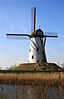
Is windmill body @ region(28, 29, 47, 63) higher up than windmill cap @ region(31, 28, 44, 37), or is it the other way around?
windmill cap @ region(31, 28, 44, 37)

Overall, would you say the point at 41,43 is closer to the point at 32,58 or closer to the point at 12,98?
the point at 32,58

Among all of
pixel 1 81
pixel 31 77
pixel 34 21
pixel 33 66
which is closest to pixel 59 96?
pixel 31 77

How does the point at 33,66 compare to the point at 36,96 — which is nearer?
the point at 36,96

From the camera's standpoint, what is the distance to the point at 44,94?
5281 millimetres

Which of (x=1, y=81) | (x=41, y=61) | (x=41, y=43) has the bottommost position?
(x=1, y=81)

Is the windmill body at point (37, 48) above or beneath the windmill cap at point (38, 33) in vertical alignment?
beneath

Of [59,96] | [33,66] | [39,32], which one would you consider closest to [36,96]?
[59,96]

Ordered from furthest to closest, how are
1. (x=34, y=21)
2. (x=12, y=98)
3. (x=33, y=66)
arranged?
(x=34, y=21), (x=33, y=66), (x=12, y=98)

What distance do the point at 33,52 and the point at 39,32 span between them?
3284 mm

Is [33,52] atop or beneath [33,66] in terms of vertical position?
atop

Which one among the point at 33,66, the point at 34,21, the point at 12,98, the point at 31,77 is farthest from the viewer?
the point at 34,21

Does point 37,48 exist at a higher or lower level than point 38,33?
lower

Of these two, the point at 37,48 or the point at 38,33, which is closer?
the point at 37,48

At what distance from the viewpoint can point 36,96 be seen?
5.22 meters
